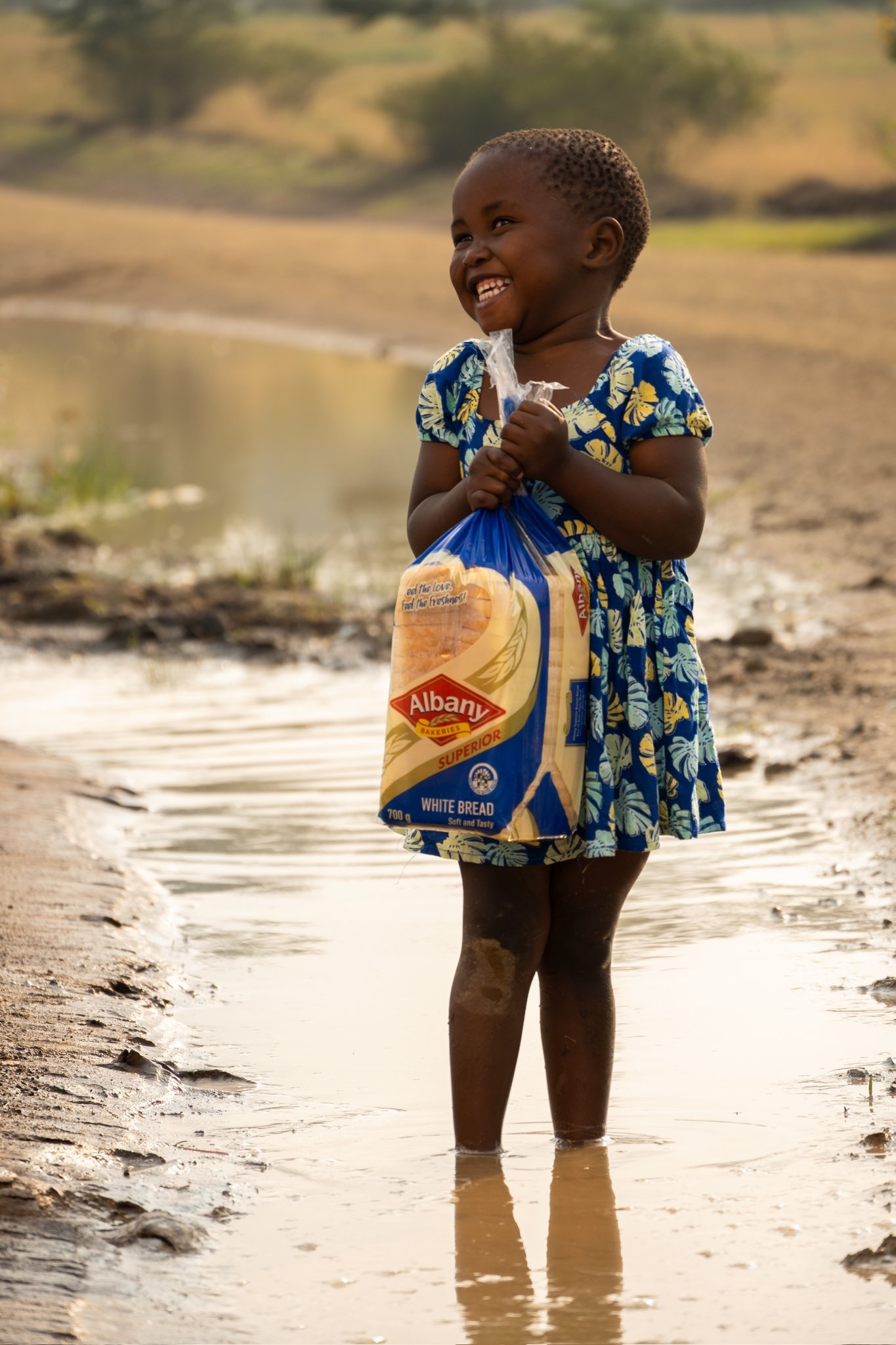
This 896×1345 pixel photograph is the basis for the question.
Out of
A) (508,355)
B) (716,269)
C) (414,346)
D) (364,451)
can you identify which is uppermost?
(716,269)

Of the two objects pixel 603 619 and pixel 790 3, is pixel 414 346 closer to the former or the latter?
pixel 603 619

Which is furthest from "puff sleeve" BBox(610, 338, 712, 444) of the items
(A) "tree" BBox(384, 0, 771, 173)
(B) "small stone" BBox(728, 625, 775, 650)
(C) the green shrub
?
(C) the green shrub

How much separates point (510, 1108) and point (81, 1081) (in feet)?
→ 2.34

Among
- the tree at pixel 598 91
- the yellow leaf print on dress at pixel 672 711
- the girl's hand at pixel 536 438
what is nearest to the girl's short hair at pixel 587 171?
the girl's hand at pixel 536 438

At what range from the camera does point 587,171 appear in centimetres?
267

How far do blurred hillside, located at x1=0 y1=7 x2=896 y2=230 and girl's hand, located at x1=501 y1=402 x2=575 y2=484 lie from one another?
795 inches

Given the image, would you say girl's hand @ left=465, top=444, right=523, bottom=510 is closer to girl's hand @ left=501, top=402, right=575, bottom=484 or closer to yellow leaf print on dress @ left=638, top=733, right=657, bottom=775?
girl's hand @ left=501, top=402, right=575, bottom=484

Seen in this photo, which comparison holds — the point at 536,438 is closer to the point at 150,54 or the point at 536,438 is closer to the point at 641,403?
the point at 641,403

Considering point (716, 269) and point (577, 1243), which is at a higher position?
point (716, 269)

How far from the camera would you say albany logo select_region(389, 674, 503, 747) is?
248 cm

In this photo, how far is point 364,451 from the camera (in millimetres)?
12227

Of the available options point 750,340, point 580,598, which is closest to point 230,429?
point 750,340

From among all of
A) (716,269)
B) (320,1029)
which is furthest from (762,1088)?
(716,269)

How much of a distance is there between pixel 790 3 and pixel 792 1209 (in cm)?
6996
